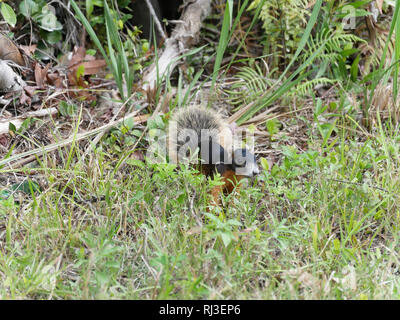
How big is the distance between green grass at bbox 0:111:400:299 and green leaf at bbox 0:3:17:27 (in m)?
1.32

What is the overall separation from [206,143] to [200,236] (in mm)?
1224

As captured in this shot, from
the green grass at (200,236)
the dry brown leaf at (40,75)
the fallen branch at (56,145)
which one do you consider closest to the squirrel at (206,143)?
the green grass at (200,236)

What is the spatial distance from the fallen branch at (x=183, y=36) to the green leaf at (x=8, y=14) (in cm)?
120

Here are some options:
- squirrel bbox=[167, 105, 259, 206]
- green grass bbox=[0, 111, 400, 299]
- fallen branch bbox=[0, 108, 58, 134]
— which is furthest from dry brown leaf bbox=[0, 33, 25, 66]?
squirrel bbox=[167, 105, 259, 206]

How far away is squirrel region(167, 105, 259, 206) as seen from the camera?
3.61m

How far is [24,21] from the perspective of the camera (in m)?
4.52

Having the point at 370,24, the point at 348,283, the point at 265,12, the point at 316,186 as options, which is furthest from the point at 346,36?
the point at 348,283

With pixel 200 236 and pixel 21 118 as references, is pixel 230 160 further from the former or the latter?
pixel 21 118

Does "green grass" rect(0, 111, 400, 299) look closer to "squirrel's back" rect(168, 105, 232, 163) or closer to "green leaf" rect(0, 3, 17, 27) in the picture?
"squirrel's back" rect(168, 105, 232, 163)

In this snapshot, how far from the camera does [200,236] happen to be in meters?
2.60

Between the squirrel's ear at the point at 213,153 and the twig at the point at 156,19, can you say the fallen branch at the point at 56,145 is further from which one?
the twig at the point at 156,19

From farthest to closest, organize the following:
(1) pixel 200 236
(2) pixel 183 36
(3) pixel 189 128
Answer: (2) pixel 183 36 → (3) pixel 189 128 → (1) pixel 200 236

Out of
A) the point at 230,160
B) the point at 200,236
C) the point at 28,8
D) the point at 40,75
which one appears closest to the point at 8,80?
the point at 40,75

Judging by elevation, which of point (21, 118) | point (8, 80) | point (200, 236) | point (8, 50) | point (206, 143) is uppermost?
point (8, 50)
